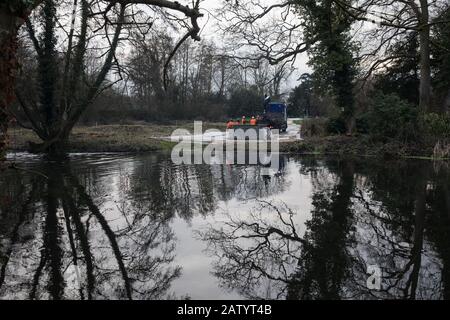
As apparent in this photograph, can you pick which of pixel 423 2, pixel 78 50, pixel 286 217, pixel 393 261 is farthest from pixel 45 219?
pixel 423 2

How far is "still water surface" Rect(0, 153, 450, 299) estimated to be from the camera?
4102mm

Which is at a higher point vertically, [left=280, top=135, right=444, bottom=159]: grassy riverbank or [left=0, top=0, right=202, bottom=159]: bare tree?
[left=0, top=0, right=202, bottom=159]: bare tree

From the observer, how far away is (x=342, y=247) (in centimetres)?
518

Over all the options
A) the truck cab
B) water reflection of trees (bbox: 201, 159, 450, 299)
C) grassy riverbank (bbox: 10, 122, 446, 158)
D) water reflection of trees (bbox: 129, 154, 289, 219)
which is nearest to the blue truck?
the truck cab

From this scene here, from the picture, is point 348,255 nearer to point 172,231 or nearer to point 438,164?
point 172,231

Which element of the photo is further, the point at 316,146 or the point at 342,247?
the point at 316,146

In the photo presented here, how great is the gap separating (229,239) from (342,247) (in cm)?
159

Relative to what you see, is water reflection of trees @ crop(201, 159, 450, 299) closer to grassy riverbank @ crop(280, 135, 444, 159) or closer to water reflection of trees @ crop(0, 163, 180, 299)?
water reflection of trees @ crop(0, 163, 180, 299)

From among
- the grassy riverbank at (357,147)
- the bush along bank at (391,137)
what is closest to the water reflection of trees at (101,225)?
the grassy riverbank at (357,147)

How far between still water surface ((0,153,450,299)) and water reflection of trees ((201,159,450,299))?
2cm

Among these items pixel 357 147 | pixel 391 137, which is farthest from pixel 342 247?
pixel 357 147

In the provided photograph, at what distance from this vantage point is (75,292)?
13.1 ft

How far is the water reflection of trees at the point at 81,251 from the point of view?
413cm

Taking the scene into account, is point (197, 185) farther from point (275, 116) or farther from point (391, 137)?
point (275, 116)
